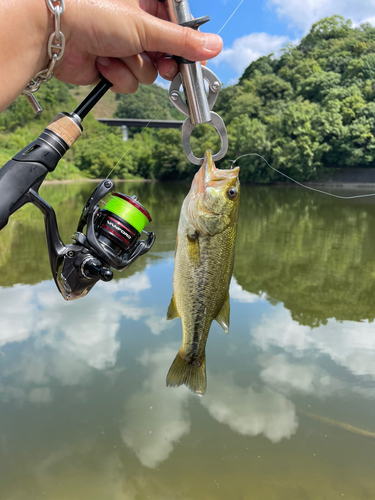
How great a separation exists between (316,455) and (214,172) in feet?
10.2

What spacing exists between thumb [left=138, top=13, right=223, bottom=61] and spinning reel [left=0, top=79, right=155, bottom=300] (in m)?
0.44

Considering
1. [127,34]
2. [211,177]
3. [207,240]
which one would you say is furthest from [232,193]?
[127,34]

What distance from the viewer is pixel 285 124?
118 ft

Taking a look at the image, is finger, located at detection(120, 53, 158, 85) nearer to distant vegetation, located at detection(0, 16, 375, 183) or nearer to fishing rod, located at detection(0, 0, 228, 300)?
fishing rod, located at detection(0, 0, 228, 300)

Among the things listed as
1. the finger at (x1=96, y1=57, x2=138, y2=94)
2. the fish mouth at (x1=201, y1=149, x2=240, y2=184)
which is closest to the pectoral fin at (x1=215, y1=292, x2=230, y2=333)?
the fish mouth at (x1=201, y1=149, x2=240, y2=184)

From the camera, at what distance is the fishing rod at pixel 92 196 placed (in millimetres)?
1670

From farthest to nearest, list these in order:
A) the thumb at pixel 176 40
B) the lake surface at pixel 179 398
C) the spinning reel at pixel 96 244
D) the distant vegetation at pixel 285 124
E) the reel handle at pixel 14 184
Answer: the distant vegetation at pixel 285 124 < the lake surface at pixel 179 398 < the spinning reel at pixel 96 244 < the thumb at pixel 176 40 < the reel handle at pixel 14 184

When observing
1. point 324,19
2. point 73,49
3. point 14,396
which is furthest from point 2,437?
point 324,19

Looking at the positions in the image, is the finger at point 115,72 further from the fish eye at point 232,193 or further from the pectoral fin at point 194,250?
the pectoral fin at point 194,250

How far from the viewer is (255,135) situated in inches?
1407

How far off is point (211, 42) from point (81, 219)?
103 centimetres

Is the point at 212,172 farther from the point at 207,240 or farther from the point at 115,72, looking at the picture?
the point at 115,72

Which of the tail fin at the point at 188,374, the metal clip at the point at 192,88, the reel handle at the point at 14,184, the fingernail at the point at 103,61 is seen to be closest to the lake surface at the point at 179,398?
the tail fin at the point at 188,374

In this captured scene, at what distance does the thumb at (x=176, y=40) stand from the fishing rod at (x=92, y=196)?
0.07 meters
